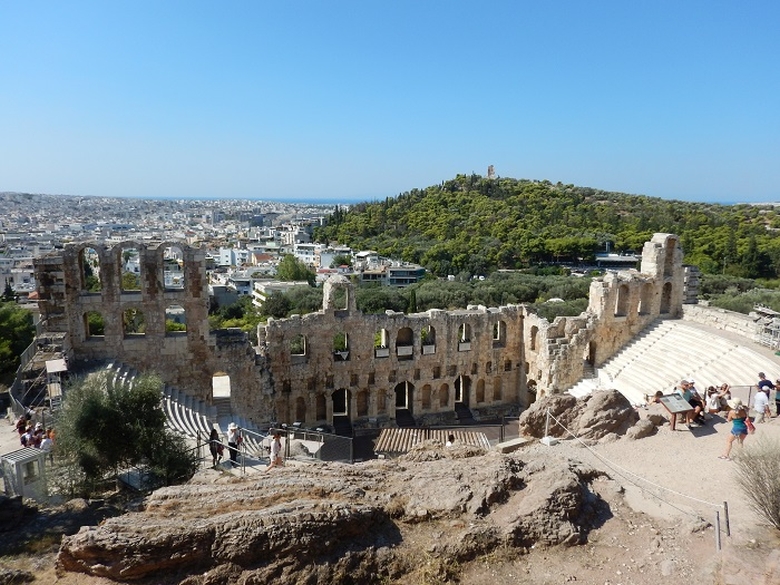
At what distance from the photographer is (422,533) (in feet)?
26.8

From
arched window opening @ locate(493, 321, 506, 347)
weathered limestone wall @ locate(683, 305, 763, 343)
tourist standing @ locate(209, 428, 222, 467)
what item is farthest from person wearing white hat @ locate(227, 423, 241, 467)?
weathered limestone wall @ locate(683, 305, 763, 343)

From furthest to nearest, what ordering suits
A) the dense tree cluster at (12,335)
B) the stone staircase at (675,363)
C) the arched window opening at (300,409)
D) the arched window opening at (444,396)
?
the arched window opening at (444,396)
the arched window opening at (300,409)
the dense tree cluster at (12,335)
the stone staircase at (675,363)

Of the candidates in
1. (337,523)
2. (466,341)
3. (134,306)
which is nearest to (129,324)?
(134,306)

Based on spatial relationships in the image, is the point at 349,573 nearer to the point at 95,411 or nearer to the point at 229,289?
the point at 95,411

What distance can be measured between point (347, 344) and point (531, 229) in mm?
59938

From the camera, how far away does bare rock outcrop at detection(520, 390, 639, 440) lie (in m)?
14.4

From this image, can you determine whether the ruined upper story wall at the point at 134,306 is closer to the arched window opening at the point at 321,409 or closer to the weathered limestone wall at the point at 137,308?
the weathered limestone wall at the point at 137,308

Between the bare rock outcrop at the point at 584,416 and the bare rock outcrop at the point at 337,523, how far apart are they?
4.91 metres

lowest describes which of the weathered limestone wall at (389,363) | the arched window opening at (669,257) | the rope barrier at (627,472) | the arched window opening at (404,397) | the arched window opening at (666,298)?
the arched window opening at (404,397)

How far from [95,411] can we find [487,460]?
8.47m

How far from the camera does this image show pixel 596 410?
14.7 m

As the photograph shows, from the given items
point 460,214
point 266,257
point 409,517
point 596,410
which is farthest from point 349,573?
point 266,257

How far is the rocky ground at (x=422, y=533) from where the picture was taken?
23.7 ft

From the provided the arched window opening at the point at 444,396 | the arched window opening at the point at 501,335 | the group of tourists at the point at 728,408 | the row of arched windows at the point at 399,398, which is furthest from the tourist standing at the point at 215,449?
the arched window opening at the point at 501,335
